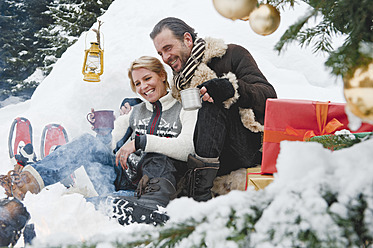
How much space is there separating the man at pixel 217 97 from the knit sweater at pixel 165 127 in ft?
0.15

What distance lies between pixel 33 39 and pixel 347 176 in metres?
6.03

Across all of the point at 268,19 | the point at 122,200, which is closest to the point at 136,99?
the point at 122,200

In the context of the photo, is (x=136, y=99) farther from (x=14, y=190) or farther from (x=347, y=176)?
(x=347, y=176)

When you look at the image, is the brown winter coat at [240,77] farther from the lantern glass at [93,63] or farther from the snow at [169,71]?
the lantern glass at [93,63]

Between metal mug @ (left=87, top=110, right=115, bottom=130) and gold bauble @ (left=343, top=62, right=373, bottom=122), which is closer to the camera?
gold bauble @ (left=343, top=62, right=373, bottom=122)

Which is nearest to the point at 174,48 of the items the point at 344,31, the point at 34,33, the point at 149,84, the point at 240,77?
the point at 149,84

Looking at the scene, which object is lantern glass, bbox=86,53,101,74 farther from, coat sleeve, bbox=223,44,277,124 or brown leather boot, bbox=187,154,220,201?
brown leather boot, bbox=187,154,220,201

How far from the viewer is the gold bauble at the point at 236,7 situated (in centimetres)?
37

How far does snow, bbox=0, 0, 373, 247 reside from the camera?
0.73 feet

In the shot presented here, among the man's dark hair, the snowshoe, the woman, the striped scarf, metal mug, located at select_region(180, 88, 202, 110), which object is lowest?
the snowshoe

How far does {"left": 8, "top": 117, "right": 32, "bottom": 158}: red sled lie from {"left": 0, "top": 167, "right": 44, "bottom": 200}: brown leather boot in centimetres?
62

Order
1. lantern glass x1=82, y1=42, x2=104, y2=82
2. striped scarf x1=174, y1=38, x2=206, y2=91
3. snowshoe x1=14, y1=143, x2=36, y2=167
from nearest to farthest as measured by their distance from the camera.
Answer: striped scarf x1=174, y1=38, x2=206, y2=91, snowshoe x1=14, y1=143, x2=36, y2=167, lantern glass x1=82, y1=42, x2=104, y2=82

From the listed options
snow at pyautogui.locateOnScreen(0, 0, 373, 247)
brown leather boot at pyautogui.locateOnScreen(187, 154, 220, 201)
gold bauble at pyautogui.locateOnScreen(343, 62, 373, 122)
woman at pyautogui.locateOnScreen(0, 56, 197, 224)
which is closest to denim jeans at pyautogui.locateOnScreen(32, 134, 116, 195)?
woman at pyautogui.locateOnScreen(0, 56, 197, 224)

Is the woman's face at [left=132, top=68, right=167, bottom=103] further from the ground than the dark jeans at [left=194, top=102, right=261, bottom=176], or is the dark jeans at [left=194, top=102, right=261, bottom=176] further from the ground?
the woman's face at [left=132, top=68, right=167, bottom=103]
